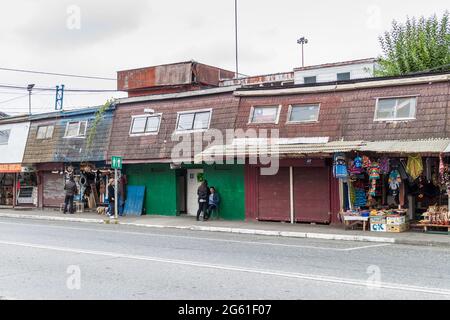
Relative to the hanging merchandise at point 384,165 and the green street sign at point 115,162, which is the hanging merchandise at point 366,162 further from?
the green street sign at point 115,162

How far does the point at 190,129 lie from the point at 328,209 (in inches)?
275

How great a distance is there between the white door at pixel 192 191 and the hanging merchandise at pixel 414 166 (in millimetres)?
9593

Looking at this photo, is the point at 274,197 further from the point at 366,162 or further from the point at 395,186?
the point at 395,186

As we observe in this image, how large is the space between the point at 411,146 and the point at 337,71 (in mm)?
22993

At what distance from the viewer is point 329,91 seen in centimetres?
1936

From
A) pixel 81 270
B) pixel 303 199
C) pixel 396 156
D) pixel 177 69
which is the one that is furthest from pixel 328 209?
pixel 177 69

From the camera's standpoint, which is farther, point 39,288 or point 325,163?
point 325,163

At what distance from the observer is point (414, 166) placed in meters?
16.4

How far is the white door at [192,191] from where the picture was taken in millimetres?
23266

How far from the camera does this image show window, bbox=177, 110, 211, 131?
2212cm

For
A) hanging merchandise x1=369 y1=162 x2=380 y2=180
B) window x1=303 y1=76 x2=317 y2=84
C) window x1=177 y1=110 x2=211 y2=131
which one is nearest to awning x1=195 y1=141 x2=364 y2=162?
hanging merchandise x1=369 y1=162 x2=380 y2=180

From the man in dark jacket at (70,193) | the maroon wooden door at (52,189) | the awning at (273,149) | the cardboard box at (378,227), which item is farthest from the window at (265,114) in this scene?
the maroon wooden door at (52,189)

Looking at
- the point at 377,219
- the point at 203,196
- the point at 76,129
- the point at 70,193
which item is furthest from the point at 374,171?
the point at 76,129
